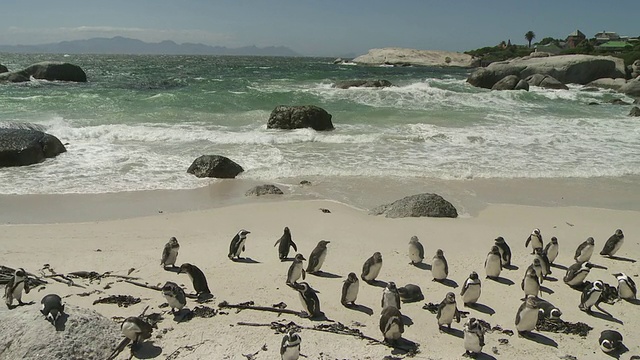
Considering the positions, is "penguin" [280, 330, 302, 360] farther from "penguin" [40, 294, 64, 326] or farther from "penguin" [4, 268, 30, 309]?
"penguin" [4, 268, 30, 309]

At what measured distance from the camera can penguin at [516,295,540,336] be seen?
5.73 meters

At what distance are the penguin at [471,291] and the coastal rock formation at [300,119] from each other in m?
14.2

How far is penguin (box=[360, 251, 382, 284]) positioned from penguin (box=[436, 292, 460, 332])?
1301mm

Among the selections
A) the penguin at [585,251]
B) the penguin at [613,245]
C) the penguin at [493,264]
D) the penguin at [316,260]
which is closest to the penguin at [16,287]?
the penguin at [316,260]

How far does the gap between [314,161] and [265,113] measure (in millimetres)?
10659

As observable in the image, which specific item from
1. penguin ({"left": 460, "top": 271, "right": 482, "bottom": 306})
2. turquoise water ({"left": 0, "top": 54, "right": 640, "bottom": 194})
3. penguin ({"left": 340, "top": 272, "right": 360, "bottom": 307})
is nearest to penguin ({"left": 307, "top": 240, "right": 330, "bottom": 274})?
penguin ({"left": 340, "top": 272, "right": 360, "bottom": 307})

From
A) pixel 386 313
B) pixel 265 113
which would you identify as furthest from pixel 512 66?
pixel 386 313

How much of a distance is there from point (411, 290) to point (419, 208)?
3650mm

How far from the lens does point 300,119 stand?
800 inches

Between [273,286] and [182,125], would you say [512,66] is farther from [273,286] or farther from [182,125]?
[273,286]

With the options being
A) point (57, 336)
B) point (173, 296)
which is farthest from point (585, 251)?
point (57, 336)

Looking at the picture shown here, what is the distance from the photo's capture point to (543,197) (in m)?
11.9

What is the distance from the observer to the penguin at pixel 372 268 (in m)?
7.06

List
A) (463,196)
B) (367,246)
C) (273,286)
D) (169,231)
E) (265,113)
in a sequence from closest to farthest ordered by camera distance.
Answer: (273,286) < (367,246) < (169,231) < (463,196) < (265,113)
